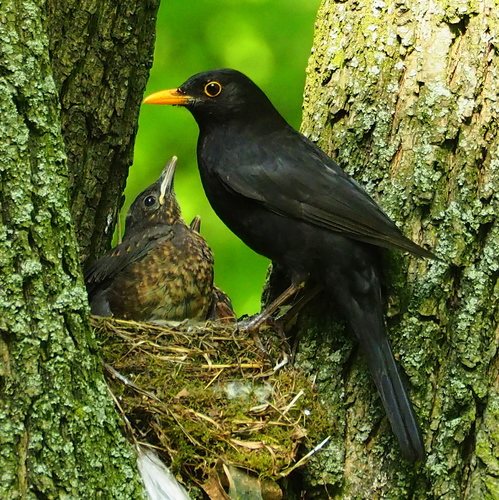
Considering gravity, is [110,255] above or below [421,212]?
below

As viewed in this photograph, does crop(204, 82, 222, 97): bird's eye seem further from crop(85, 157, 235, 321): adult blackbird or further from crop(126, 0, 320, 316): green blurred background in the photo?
crop(126, 0, 320, 316): green blurred background

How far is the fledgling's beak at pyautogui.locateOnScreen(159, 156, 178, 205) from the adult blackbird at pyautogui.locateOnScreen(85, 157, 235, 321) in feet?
1.66

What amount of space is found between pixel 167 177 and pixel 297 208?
5.64 ft

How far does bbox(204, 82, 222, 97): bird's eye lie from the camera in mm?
4785

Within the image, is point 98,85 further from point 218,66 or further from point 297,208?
point 218,66

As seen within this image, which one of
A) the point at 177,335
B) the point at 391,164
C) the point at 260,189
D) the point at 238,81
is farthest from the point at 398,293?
the point at 238,81

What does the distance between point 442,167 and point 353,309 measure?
0.76m

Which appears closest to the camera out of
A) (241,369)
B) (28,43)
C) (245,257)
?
(28,43)

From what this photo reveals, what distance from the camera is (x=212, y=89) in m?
4.79

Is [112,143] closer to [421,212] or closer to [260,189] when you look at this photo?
[260,189]

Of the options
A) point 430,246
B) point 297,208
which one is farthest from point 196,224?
point 430,246

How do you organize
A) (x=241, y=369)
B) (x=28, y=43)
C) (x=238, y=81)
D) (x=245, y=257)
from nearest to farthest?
1. (x=28, y=43)
2. (x=241, y=369)
3. (x=238, y=81)
4. (x=245, y=257)

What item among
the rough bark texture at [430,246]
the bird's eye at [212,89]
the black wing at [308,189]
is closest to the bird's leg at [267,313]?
the rough bark texture at [430,246]

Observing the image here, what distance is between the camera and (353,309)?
4004mm
